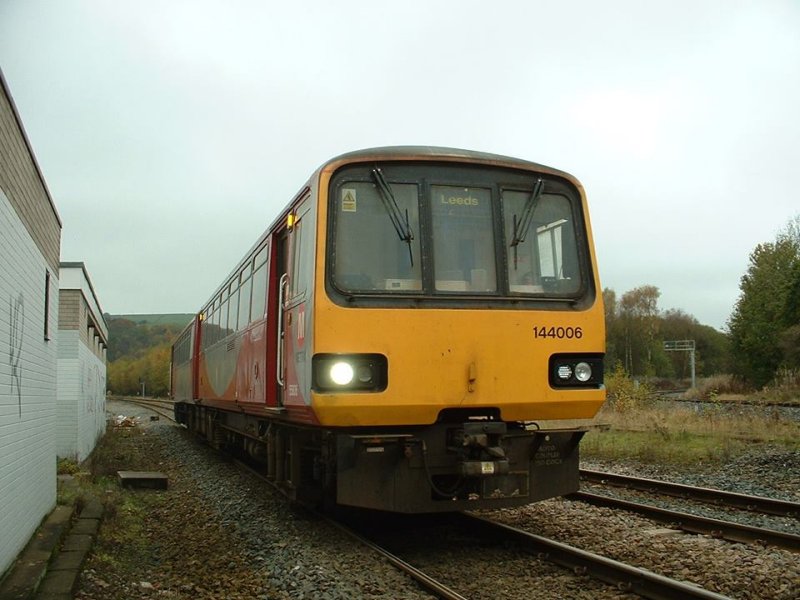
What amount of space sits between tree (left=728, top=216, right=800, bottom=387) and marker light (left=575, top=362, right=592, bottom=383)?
36.4 metres

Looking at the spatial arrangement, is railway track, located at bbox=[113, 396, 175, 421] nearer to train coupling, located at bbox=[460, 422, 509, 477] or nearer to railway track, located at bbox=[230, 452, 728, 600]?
railway track, located at bbox=[230, 452, 728, 600]

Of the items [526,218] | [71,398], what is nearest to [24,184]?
[526,218]

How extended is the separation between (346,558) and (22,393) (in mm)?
3298

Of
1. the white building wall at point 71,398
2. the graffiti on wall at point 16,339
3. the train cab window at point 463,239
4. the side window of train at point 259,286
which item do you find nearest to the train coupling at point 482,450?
the train cab window at point 463,239

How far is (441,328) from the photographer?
19.5ft

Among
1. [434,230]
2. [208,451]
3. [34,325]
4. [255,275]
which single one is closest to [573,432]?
[434,230]

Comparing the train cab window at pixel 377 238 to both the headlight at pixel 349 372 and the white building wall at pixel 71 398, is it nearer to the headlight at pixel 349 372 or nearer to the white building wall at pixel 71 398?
the headlight at pixel 349 372

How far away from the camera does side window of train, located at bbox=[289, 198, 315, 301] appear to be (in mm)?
6188

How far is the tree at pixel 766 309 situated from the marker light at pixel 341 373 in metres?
37.9

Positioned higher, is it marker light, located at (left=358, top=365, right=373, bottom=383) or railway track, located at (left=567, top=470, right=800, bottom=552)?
marker light, located at (left=358, top=365, right=373, bottom=383)

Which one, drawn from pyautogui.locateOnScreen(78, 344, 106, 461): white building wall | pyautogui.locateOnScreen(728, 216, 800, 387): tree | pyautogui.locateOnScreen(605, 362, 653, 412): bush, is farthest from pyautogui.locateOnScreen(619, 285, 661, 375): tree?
pyautogui.locateOnScreen(78, 344, 106, 461): white building wall

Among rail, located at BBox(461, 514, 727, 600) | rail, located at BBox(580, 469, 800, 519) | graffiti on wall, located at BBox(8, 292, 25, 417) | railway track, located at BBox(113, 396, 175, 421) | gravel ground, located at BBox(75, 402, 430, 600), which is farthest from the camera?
railway track, located at BBox(113, 396, 175, 421)

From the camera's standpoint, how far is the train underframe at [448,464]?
5867 mm

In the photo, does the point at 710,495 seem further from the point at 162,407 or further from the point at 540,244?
the point at 162,407
